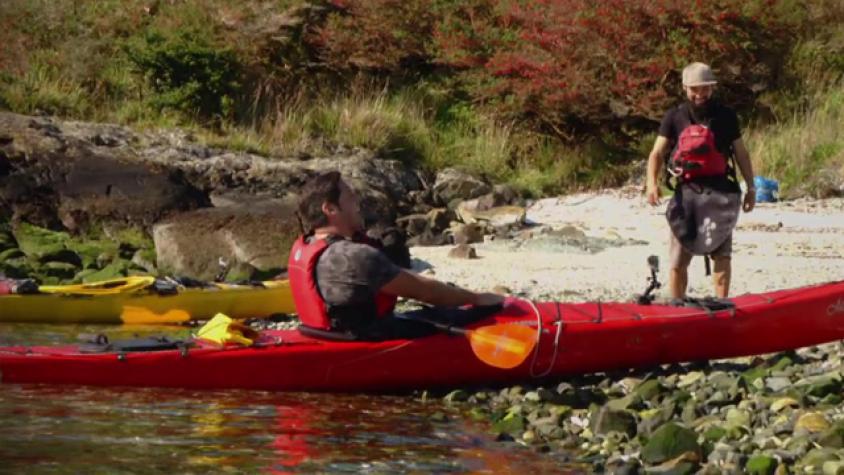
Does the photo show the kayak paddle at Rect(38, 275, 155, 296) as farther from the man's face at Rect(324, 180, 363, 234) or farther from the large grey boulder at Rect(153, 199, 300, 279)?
the man's face at Rect(324, 180, 363, 234)

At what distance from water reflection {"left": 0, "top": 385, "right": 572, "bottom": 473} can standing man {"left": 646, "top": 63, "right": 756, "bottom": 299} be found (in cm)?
183

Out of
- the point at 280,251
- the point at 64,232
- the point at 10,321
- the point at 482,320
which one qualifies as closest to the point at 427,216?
the point at 280,251

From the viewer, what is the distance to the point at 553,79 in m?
17.0

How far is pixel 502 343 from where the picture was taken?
24.4 ft

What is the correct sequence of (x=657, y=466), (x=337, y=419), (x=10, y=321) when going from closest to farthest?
1. (x=657, y=466)
2. (x=337, y=419)
3. (x=10, y=321)

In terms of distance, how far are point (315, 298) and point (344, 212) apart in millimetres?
476

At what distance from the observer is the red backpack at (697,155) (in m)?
8.05

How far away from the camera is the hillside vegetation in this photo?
16.6 meters

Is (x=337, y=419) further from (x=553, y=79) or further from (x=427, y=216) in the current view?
(x=553, y=79)

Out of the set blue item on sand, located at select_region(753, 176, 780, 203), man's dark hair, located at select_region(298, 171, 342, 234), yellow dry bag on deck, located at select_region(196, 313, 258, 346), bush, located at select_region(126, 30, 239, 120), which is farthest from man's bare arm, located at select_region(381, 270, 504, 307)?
bush, located at select_region(126, 30, 239, 120)

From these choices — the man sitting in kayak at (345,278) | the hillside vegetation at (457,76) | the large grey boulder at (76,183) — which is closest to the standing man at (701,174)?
the man sitting in kayak at (345,278)

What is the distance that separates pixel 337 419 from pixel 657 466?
1.94 metres

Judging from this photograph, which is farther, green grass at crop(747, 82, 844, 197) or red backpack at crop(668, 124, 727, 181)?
green grass at crop(747, 82, 844, 197)

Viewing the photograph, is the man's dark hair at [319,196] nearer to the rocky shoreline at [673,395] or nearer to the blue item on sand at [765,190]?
the rocky shoreline at [673,395]
